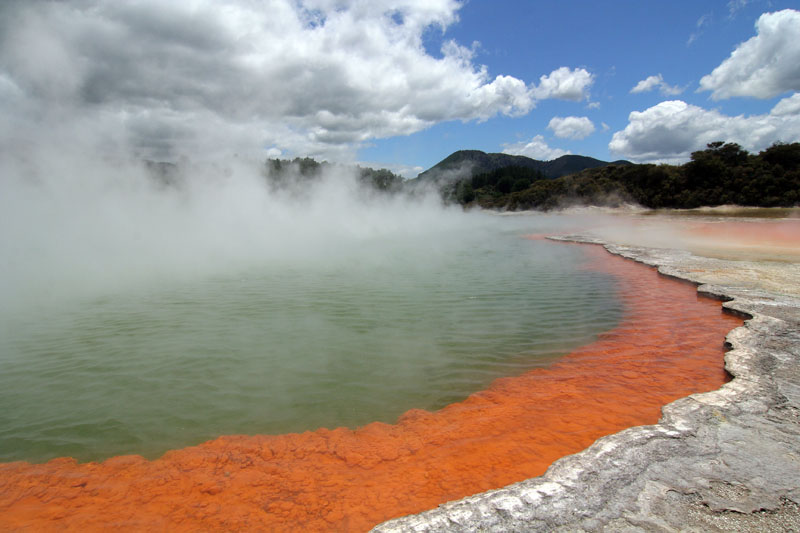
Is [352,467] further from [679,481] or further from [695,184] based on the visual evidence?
[695,184]

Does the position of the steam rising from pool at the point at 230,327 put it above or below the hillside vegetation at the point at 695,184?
below

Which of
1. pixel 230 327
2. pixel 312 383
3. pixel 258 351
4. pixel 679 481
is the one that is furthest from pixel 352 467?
pixel 230 327

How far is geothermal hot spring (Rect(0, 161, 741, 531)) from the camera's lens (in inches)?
106

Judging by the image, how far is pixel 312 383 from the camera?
420 centimetres

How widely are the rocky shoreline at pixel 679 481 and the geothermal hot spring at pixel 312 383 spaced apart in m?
0.35

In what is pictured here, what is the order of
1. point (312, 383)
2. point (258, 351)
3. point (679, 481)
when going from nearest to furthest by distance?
point (679, 481)
point (312, 383)
point (258, 351)

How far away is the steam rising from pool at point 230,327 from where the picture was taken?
3.69 m

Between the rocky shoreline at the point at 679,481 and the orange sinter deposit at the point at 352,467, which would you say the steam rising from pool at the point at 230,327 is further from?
the rocky shoreline at the point at 679,481

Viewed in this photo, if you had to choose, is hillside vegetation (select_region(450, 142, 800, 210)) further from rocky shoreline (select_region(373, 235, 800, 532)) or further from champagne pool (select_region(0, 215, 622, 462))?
rocky shoreline (select_region(373, 235, 800, 532))

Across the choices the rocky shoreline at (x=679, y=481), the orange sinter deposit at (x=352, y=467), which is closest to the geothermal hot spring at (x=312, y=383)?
the orange sinter deposit at (x=352, y=467)

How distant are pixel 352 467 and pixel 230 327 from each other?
366cm

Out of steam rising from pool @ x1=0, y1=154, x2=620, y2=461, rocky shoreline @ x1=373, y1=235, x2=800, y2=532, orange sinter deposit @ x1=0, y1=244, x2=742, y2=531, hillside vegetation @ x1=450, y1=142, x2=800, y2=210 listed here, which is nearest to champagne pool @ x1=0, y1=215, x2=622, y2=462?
steam rising from pool @ x1=0, y1=154, x2=620, y2=461

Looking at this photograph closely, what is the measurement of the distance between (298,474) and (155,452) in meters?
1.23

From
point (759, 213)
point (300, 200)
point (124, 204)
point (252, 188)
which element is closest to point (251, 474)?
point (124, 204)
